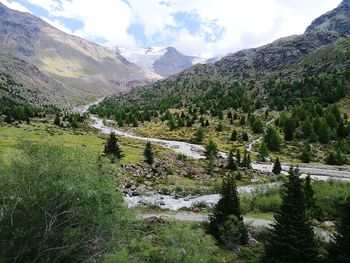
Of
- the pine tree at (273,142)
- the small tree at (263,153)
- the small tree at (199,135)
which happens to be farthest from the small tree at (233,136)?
the small tree at (263,153)

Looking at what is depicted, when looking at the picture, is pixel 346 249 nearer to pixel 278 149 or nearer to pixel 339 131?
pixel 278 149

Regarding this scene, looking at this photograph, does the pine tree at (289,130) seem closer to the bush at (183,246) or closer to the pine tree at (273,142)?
the pine tree at (273,142)

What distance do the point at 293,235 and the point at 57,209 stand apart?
857 inches

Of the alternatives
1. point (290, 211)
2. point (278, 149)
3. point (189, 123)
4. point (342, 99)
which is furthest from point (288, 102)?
point (290, 211)

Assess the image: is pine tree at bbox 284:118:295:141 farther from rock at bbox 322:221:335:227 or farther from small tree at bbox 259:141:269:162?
rock at bbox 322:221:335:227

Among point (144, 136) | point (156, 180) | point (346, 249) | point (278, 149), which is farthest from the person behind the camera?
point (144, 136)

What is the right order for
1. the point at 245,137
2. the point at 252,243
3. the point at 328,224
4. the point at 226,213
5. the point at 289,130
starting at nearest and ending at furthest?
the point at 252,243, the point at 226,213, the point at 328,224, the point at 289,130, the point at 245,137

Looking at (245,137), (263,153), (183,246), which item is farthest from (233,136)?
(183,246)

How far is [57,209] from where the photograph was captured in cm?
3625

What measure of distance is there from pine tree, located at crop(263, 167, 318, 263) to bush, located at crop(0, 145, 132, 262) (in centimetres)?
1448

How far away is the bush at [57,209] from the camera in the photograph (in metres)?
34.6

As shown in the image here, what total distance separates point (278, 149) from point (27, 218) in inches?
3766

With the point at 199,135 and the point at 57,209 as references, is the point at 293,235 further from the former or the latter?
the point at 199,135

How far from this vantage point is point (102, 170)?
137ft
